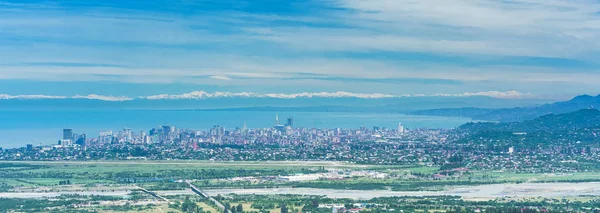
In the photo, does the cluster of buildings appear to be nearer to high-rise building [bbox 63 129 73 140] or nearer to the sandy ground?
high-rise building [bbox 63 129 73 140]

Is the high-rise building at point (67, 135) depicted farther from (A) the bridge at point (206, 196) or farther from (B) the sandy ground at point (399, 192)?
(B) the sandy ground at point (399, 192)

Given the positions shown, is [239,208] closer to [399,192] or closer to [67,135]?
[399,192]

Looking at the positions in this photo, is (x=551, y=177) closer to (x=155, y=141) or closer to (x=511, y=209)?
(x=511, y=209)

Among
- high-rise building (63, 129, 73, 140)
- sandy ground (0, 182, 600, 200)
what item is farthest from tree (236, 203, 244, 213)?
high-rise building (63, 129, 73, 140)

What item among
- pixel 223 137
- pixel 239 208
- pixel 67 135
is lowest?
pixel 239 208

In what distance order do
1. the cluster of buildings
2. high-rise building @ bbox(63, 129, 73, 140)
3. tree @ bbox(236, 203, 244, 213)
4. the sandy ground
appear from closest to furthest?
tree @ bbox(236, 203, 244, 213) → the sandy ground → the cluster of buildings → high-rise building @ bbox(63, 129, 73, 140)

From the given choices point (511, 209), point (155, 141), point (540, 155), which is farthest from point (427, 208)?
point (155, 141)

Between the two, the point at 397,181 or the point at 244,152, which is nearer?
the point at 397,181

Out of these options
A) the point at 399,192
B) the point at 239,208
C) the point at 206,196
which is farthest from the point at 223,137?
the point at 239,208

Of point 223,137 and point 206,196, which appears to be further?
point 223,137

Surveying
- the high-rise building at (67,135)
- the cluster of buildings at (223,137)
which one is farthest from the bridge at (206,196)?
the high-rise building at (67,135)

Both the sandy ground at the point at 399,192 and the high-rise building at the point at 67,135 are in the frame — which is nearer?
the sandy ground at the point at 399,192
